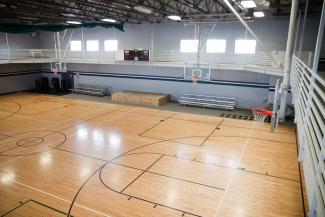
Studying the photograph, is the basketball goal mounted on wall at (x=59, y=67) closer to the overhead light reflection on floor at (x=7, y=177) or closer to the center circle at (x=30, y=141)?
the center circle at (x=30, y=141)

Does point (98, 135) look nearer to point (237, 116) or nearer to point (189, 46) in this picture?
point (237, 116)

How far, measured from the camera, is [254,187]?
6867 mm

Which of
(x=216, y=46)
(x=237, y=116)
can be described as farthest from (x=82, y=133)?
(x=216, y=46)

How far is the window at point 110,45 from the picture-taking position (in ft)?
61.5

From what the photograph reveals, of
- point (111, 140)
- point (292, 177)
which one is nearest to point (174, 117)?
point (111, 140)

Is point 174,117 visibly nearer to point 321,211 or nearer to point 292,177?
point 292,177

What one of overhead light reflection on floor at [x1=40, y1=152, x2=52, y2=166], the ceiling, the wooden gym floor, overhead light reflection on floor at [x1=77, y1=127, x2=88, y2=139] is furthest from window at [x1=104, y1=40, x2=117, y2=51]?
overhead light reflection on floor at [x1=40, y1=152, x2=52, y2=166]

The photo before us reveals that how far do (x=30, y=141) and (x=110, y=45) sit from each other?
35.7ft

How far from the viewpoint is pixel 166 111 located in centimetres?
1503

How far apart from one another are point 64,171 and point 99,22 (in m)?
12.9

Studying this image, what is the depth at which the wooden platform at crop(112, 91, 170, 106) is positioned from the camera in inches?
648

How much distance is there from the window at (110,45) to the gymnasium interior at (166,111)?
3.8 inches

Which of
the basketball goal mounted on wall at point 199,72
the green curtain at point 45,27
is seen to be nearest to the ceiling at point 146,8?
the green curtain at point 45,27

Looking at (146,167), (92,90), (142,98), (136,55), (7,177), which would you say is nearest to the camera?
(7,177)
